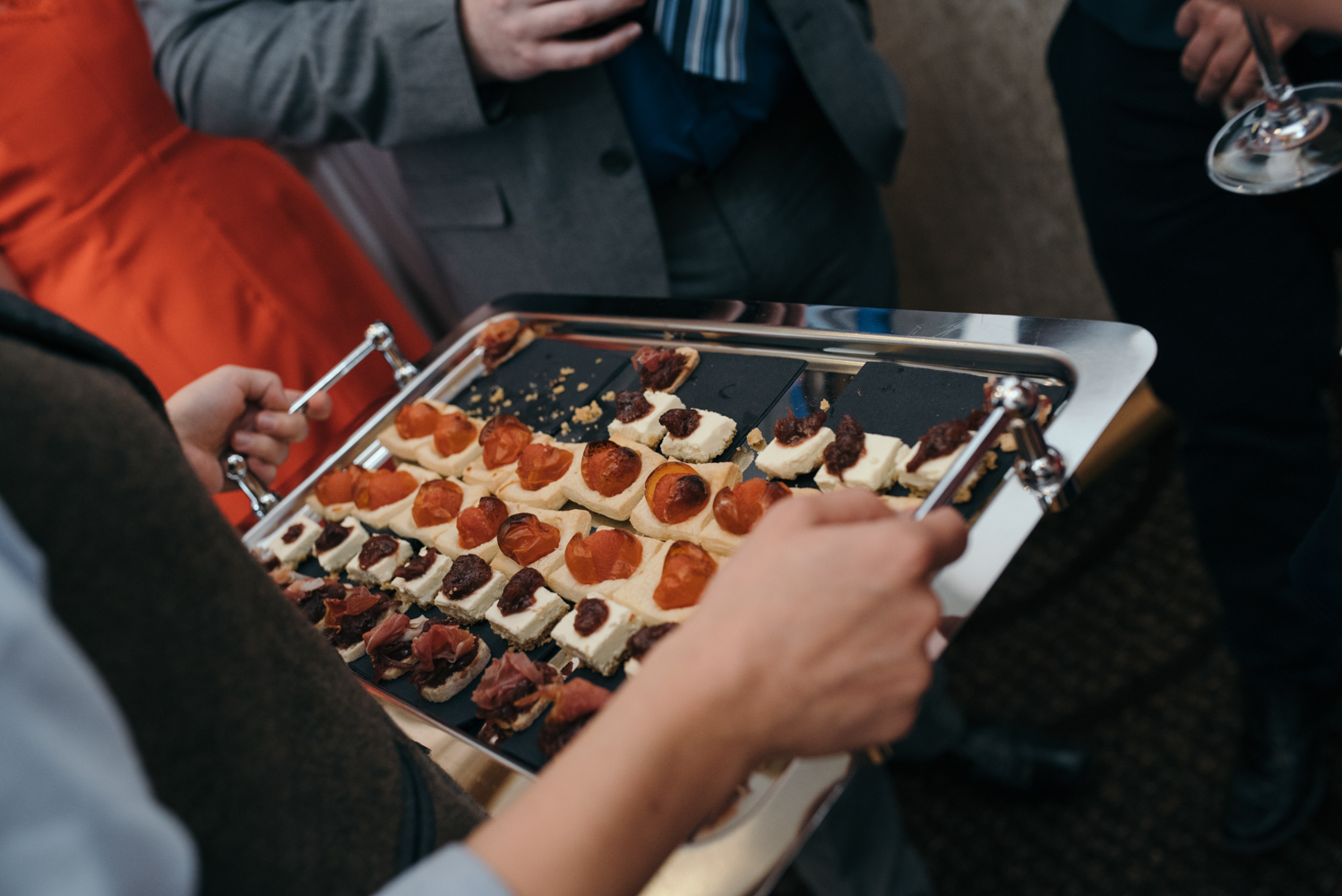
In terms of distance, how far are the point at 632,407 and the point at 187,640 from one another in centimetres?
59

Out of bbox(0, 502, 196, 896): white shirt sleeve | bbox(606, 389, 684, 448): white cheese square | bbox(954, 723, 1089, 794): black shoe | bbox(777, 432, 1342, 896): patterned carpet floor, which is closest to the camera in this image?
bbox(0, 502, 196, 896): white shirt sleeve

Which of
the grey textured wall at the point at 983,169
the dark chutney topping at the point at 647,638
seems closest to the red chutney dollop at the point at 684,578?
the dark chutney topping at the point at 647,638

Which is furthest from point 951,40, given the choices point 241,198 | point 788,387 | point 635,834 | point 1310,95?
point 635,834

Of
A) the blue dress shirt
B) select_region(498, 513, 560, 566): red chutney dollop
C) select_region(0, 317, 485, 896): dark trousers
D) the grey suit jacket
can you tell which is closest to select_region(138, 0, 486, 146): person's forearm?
the grey suit jacket

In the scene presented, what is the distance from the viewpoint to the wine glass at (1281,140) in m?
0.92

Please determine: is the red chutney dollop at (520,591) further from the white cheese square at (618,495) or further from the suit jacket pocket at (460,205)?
the suit jacket pocket at (460,205)

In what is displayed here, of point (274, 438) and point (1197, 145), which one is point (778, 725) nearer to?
point (274, 438)

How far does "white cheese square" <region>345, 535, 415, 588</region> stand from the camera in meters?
0.94

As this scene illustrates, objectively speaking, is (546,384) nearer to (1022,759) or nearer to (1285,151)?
(1285,151)

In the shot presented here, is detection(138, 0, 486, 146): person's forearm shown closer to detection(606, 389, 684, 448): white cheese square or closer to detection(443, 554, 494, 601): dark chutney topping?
detection(606, 389, 684, 448): white cheese square

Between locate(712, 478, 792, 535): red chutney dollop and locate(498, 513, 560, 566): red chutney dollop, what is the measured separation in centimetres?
19

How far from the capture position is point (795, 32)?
1.21 metres

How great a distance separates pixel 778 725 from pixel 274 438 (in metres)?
0.90

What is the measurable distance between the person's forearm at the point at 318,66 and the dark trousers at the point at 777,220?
14.7 inches
